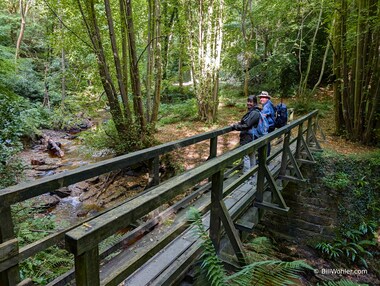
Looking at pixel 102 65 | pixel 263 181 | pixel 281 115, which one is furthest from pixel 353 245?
pixel 102 65

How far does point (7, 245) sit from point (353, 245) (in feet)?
22.6

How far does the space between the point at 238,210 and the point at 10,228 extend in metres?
2.48

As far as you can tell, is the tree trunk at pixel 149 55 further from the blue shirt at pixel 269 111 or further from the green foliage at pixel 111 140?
the blue shirt at pixel 269 111

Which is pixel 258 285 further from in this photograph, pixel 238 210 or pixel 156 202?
pixel 238 210

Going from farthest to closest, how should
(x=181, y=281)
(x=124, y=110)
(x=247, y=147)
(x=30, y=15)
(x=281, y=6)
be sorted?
(x=30, y=15), (x=281, y=6), (x=124, y=110), (x=247, y=147), (x=181, y=281)

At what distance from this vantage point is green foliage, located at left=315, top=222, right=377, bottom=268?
19.5ft

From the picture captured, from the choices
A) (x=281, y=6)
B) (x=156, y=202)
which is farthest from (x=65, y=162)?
(x=281, y=6)

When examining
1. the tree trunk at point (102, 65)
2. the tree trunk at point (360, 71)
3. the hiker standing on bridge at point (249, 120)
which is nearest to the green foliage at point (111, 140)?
the tree trunk at point (102, 65)

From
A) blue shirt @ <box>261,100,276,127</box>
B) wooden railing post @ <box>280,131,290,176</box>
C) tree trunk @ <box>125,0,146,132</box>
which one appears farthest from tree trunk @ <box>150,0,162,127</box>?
wooden railing post @ <box>280,131,290,176</box>

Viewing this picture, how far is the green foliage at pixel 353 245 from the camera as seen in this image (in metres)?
5.95

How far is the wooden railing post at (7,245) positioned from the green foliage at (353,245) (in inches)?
253

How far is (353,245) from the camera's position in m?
6.11

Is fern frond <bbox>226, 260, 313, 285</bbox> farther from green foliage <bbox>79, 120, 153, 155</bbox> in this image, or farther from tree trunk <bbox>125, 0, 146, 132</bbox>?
tree trunk <bbox>125, 0, 146, 132</bbox>

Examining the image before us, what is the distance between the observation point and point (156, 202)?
1577 millimetres
